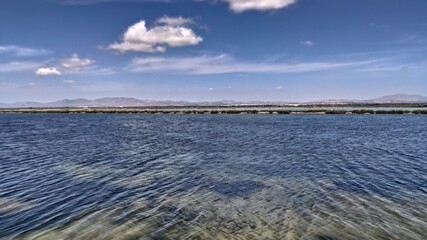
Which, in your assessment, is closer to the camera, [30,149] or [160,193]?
[160,193]

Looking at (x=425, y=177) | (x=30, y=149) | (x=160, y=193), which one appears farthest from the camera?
(x=30, y=149)

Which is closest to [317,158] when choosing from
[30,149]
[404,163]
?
[404,163]

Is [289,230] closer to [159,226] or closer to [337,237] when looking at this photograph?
[337,237]

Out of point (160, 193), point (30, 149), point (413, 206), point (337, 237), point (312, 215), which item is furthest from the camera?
point (30, 149)

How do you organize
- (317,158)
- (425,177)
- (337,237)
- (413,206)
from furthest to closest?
(317,158) < (425,177) < (413,206) < (337,237)

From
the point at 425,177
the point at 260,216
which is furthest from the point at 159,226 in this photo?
the point at 425,177

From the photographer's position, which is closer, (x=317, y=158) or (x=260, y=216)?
(x=260, y=216)

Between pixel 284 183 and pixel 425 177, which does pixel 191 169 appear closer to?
pixel 284 183

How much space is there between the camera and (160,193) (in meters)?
17.9

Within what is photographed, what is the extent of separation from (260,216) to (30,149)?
101ft

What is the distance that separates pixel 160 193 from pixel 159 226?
4.83 m

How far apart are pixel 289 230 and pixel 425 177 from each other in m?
13.9

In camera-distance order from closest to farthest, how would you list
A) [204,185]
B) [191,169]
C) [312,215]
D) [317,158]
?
1. [312,215]
2. [204,185]
3. [191,169]
4. [317,158]

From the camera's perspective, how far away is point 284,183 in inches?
789
